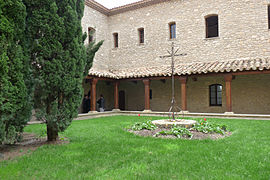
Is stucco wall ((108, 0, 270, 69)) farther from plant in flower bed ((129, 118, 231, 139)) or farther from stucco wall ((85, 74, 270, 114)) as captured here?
plant in flower bed ((129, 118, 231, 139))

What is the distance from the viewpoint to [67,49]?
202 inches

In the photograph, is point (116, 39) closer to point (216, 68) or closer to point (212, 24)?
point (212, 24)

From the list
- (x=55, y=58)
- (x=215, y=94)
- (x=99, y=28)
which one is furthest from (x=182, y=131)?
(x=99, y=28)

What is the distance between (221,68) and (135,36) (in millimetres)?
7262

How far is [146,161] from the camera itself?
3.75 metres

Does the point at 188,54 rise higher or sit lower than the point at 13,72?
higher

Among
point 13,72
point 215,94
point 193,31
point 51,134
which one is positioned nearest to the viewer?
point 13,72

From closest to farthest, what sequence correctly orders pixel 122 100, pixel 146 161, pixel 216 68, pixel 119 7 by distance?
pixel 146 161 < pixel 216 68 < pixel 119 7 < pixel 122 100

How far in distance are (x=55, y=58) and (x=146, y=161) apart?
3023 millimetres

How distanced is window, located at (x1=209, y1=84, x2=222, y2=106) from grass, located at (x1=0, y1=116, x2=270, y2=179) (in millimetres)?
9665

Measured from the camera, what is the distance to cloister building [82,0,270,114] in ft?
41.3

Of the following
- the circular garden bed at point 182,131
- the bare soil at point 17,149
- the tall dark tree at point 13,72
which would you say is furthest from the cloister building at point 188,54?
the tall dark tree at point 13,72

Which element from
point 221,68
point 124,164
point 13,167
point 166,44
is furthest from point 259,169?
point 166,44

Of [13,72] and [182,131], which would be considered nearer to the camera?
[13,72]
